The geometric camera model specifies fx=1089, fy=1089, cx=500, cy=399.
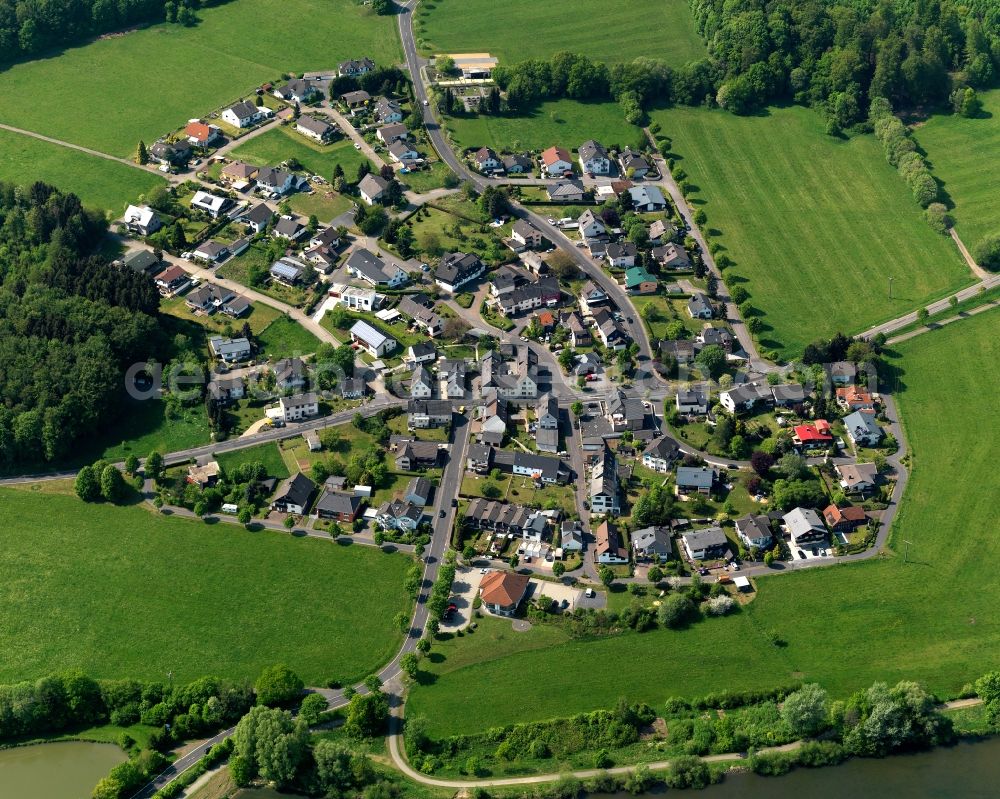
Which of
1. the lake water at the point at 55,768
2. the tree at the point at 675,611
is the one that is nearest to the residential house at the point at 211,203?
the lake water at the point at 55,768

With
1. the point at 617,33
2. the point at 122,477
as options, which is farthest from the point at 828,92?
the point at 122,477

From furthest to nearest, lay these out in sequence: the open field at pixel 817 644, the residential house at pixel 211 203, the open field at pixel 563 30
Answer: the open field at pixel 563 30 → the residential house at pixel 211 203 → the open field at pixel 817 644

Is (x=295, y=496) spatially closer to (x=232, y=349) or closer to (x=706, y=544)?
(x=232, y=349)

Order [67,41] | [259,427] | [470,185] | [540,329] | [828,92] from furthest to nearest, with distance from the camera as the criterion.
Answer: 1. [67,41]
2. [828,92]
3. [470,185]
4. [540,329]
5. [259,427]

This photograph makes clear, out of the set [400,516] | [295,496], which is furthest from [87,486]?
[400,516]

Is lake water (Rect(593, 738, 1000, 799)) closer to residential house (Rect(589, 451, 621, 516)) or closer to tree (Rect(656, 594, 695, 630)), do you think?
tree (Rect(656, 594, 695, 630))

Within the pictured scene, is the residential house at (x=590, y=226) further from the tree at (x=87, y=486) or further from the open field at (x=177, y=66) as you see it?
the tree at (x=87, y=486)

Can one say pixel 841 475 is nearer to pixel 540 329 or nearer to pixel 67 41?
pixel 540 329
